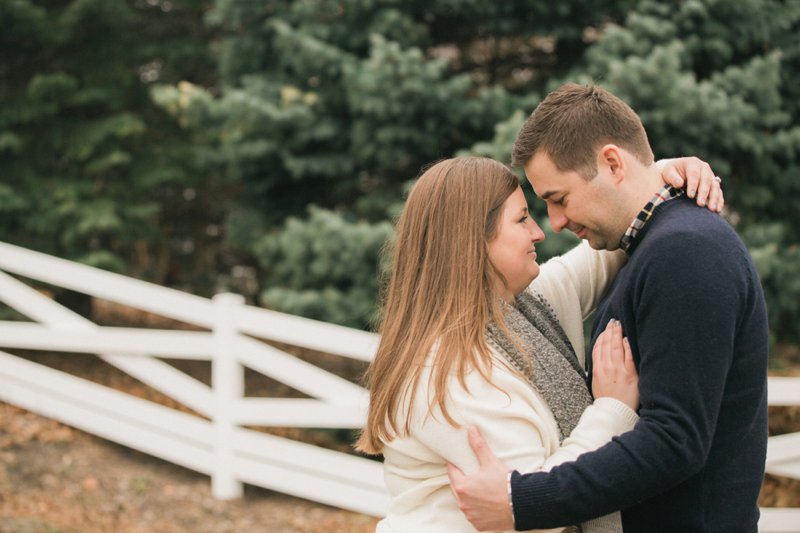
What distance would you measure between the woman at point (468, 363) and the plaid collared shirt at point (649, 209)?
0.75ft

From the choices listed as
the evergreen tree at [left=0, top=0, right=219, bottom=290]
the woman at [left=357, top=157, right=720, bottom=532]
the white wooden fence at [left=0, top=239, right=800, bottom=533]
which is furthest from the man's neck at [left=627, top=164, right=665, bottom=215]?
the evergreen tree at [left=0, top=0, right=219, bottom=290]

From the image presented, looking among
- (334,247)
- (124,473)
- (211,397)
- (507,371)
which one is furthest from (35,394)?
(507,371)

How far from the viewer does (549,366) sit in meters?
2.08

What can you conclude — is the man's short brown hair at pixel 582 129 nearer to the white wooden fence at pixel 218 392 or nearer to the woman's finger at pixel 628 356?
the woman's finger at pixel 628 356

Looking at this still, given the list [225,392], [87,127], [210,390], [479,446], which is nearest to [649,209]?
[479,446]

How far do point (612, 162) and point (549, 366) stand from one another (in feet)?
1.73

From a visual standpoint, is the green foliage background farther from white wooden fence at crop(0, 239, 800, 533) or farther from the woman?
the woman

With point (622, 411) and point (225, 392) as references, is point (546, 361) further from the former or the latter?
point (225, 392)

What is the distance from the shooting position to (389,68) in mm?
5129

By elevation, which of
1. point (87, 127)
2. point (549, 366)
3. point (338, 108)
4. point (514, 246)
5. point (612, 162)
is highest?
point (612, 162)

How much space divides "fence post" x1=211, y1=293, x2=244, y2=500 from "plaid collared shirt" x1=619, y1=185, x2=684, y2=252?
3450 mm

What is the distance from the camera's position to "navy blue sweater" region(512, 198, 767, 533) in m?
1.79

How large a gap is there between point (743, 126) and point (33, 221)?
5.63 m

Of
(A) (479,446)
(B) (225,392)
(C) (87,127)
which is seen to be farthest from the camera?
(C) (87,127)
